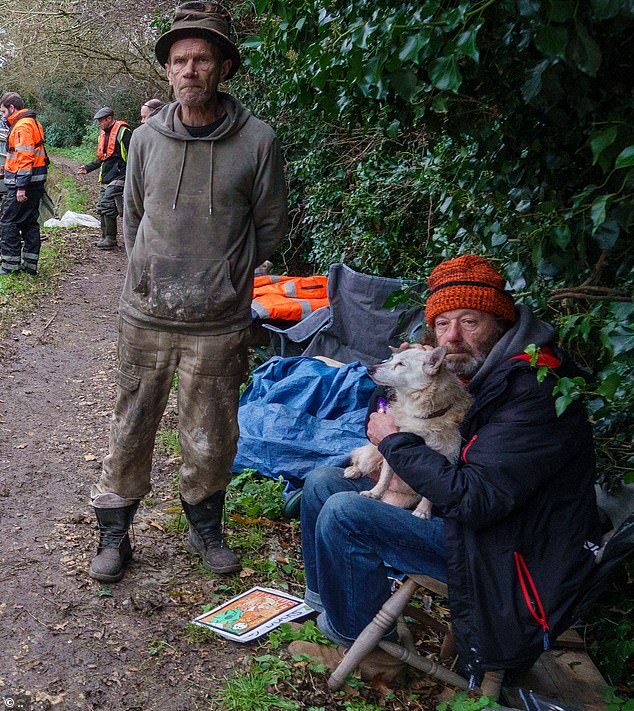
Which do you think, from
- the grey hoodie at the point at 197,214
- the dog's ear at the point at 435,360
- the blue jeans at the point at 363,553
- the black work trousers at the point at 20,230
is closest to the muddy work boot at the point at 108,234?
the black work trousers at the point at 20,230

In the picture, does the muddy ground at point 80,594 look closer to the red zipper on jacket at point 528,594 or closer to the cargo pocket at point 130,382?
the cargo pocket at point 130,382

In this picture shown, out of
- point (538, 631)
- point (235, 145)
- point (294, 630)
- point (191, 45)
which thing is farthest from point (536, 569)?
point (191, 45)

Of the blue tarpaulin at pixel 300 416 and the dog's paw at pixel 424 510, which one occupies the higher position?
the dog's paw at pixel 424 510

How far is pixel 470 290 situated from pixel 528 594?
45.2 inches

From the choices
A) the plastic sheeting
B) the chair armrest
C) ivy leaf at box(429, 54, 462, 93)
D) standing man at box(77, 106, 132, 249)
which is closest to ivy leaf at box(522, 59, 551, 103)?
ivy leaf at box(429, 54, 462, 93)

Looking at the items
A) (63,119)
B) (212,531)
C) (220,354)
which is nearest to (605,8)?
(220,354)

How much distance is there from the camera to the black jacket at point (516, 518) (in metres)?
2.70

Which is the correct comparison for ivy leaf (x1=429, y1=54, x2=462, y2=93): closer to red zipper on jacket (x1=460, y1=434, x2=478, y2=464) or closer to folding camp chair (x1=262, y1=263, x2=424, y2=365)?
red zipper on jacket (x1=460, y1=434, x2=478, y2=464)

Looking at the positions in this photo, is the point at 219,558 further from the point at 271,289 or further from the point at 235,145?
the point at 271,289

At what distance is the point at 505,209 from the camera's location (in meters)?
3.49

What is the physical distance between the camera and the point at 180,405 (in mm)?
3727

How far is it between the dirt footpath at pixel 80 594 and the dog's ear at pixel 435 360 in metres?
1.50

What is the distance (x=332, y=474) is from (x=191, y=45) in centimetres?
196

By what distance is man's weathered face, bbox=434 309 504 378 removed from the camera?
10.2ft
